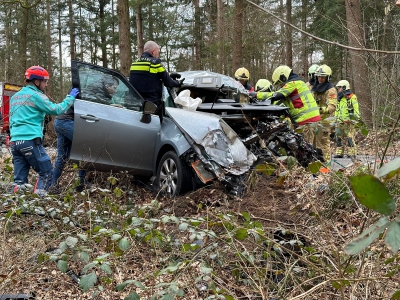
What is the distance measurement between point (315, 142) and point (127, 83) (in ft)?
11.4

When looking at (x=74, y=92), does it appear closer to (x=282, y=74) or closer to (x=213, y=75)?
(x=213, y=75)

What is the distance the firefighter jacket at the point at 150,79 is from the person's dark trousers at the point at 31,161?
1.70m

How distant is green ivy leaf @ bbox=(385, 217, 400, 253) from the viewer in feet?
2.38

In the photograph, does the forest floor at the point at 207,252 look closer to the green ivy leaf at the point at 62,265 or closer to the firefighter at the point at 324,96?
the green ivy leaf at the point at 62,265

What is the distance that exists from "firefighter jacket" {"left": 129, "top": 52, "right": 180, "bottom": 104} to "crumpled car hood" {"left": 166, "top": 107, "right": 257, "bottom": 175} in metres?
1.21

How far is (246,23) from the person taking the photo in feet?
49.4

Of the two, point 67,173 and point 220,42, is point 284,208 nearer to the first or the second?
point 67,173

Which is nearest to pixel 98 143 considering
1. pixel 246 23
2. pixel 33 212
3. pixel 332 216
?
pixel 33 212

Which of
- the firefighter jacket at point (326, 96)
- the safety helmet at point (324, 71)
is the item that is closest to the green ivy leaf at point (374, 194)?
the firefighter jacket at point (326, 96)

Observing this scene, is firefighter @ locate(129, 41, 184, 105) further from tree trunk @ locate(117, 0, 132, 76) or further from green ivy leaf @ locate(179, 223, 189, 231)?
green ivy leaf @ locate(179, 223, 189, 231)

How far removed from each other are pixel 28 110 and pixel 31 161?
0.64 metres

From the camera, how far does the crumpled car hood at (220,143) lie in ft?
15.8

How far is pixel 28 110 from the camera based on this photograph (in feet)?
16.9

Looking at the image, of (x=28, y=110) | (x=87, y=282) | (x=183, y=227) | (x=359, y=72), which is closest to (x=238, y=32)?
(x=359, y=72)
